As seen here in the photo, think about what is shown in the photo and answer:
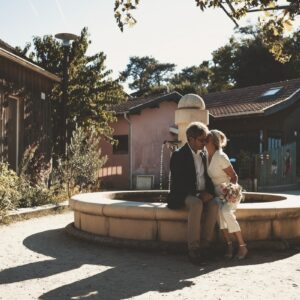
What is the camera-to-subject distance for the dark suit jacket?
576cm

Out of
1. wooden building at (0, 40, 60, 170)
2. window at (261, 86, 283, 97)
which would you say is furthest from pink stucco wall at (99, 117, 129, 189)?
window at (261, 86, 283, 97)

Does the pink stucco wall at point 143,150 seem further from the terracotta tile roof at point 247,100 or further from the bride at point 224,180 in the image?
the bride at point 224,180

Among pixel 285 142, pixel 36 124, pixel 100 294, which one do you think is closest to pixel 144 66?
pixel 285 142

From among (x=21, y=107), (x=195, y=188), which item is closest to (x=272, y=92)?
(x=21, y=107)

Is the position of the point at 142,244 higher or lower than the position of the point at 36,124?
lower

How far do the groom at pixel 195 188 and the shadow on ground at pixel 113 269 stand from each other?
39 cm

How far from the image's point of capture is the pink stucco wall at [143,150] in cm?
2055

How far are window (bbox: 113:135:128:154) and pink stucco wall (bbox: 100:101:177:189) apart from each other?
0.70 ft

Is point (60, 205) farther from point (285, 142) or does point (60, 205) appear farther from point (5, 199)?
point (285, 142)

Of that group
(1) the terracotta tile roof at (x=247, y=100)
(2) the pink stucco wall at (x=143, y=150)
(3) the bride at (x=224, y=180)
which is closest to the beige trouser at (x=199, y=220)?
(3) the bride at (x=224, y=180)

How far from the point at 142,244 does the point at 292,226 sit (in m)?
2.18

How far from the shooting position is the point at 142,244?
6.03 meters

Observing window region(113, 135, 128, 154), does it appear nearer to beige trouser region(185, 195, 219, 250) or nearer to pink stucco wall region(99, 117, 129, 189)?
pink stucco wall region(99, 117, 129, 189)

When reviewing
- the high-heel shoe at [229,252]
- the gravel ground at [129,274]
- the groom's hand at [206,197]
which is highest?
the groom's hand at [206,197]
